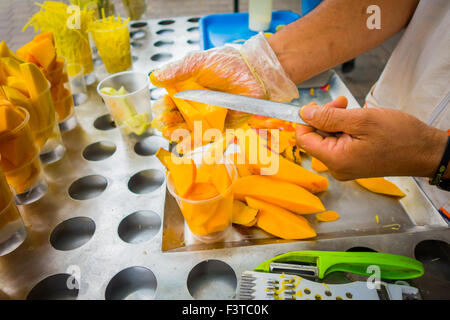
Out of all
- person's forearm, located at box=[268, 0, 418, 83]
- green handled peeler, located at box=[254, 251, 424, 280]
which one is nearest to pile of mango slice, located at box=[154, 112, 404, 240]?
green handled peeler, located at box=[254, 251, 424, 280]

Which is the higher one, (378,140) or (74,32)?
(74,32)

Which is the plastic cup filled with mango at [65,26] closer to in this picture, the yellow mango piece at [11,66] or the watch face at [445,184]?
the yellow mango piece at [11,66]

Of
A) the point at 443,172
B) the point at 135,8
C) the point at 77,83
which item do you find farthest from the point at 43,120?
the point at 135,8

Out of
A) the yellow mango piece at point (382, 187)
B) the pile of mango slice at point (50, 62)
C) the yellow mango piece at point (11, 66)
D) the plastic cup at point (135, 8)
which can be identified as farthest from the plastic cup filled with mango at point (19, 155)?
the plastic cup at point (135, 8)

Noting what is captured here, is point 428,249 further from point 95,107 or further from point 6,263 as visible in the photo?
point 95,107

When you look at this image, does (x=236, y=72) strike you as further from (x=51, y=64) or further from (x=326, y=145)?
(x=51, y=64)

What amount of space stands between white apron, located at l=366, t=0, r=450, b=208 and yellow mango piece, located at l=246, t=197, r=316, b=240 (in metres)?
Result: 0.52

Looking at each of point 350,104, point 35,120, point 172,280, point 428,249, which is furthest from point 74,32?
point 428,249

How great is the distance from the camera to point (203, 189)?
0.81 metres

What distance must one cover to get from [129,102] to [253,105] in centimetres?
58

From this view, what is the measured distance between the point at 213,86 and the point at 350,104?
76 centimetres

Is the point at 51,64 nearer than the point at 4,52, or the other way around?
the point at 4,52

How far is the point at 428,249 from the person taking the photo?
0.88 meters

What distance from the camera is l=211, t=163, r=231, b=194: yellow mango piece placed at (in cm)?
80
